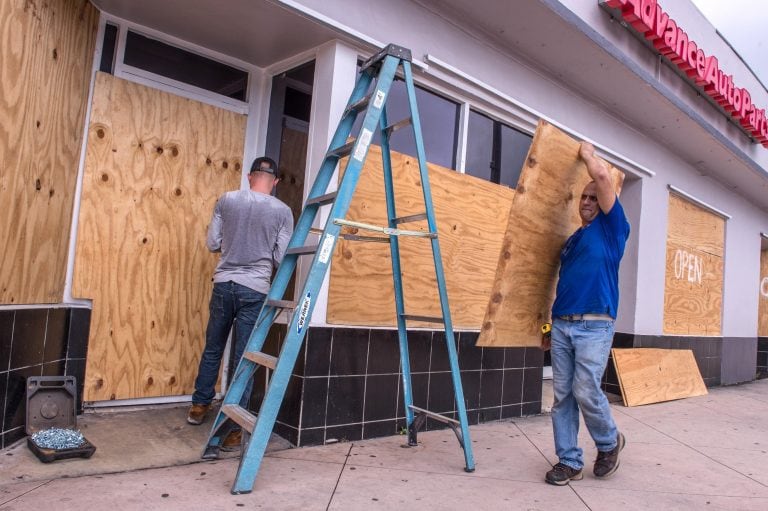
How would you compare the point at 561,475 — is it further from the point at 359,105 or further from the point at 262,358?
the point at 359,105

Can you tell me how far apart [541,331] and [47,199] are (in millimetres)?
3301

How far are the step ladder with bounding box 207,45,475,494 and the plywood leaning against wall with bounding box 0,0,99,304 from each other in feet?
4.54

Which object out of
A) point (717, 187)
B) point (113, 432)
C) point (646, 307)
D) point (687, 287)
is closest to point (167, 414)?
point (113, 432)

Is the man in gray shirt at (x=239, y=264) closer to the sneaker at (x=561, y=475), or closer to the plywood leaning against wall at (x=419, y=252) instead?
the plywood leaning against wall at (x=419, y=252)

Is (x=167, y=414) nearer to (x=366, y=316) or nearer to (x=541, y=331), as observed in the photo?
(x=366, y=316)

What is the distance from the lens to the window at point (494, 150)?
5.27 m

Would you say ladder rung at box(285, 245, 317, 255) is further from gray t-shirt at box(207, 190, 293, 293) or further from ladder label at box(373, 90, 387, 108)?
ladder label at box(373, 90, 387, 108)

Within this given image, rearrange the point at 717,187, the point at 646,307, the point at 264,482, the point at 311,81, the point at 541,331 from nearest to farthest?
the point at 264,482 → the point at 541,331 → the point at 311,81 → the point at 646,307 → the point at 717,187

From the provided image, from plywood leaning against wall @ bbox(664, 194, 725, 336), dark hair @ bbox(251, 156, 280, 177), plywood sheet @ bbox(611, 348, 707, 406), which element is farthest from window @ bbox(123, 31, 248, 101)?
plywood leaning against wall @ bbox(664, 194, 725, 336)

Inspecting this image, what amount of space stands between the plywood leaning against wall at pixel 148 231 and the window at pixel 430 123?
128 centimetres

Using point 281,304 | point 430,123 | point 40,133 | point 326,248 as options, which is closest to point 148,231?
point 40,133

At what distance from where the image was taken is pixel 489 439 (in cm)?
451

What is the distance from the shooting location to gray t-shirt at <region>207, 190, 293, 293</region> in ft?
12.7

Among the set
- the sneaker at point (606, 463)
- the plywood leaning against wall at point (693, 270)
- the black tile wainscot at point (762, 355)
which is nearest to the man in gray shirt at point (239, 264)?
the sneaker at point (606, 463)
